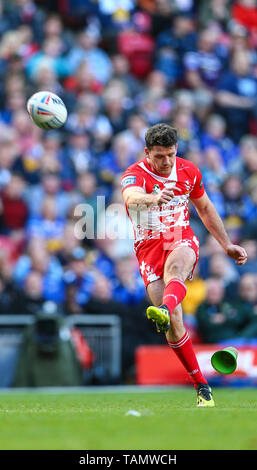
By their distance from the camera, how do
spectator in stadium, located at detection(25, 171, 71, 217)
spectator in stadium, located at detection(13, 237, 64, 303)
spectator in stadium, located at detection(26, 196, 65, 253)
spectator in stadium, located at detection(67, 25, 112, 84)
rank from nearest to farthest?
spectator in stadium, located at detection(13, 237, 64, 303) → spectator in stadium, located at detection(26, 196, 65, 253) → spectator in stadium, located at detection(25, 171, 71, 217) → spectator in stadium, located at detection(67, 25, 112, 84)

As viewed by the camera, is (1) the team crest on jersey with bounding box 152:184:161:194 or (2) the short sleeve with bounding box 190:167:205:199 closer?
(1) the team crest on jersey with bounding box 152:184:161:194

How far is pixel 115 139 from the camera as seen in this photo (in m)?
17.7

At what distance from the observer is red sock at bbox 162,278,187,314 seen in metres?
8.17

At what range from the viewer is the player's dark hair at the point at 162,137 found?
8.44 meters

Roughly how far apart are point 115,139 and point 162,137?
931cm

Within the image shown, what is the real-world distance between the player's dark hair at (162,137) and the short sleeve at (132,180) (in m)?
0.33

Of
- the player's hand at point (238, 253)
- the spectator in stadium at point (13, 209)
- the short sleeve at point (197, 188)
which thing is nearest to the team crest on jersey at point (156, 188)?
the short sleeve at point (197, 188)

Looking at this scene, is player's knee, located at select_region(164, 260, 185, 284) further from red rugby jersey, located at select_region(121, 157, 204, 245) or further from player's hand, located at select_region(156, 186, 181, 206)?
player's hand, located at select_region(156, 186, 181, 206)

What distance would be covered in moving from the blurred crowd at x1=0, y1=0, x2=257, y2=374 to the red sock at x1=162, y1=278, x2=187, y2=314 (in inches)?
248

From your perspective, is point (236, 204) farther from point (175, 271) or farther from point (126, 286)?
point (175, 271)

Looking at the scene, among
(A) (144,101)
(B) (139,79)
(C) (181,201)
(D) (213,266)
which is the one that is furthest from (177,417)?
(B) (139,79)

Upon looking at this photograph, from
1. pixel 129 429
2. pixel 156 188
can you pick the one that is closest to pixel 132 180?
pixel 156 188

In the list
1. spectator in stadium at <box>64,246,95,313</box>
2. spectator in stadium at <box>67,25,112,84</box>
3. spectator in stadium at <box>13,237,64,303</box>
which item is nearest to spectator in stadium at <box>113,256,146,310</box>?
spectator in stadium at <box>64,246,95,313</box>
